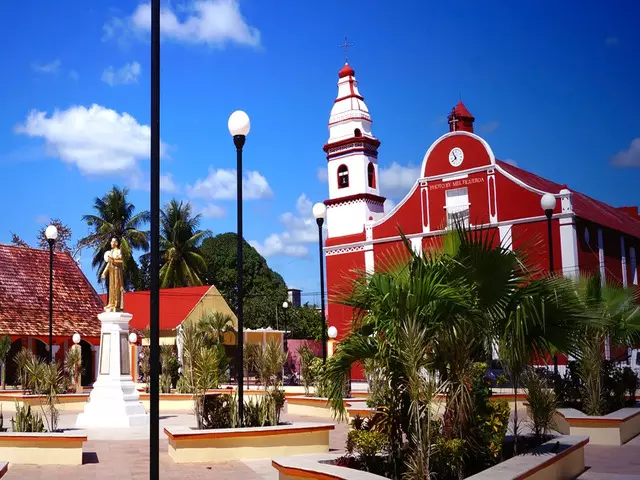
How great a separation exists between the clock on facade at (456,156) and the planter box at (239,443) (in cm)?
2307

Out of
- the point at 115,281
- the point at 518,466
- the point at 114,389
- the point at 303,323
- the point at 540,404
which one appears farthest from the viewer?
the point at 303,323

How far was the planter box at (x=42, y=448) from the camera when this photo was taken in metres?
11.8

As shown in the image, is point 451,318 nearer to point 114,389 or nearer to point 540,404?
point 540,404

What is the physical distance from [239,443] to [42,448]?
10.4 feet

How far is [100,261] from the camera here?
48219 millimetres

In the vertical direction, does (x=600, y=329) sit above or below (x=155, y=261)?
below

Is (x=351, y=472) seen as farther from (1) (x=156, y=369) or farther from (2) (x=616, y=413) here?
(2) (x=616, y=413)

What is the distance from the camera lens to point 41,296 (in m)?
33.8

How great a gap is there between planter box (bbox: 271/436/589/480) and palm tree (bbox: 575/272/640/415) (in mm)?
2984

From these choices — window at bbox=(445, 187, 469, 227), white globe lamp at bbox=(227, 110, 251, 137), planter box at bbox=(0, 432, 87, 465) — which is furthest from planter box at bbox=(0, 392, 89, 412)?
window at bbox=(445, 187, 469, 227)

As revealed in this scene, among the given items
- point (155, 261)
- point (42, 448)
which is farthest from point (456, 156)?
point (155, 261)

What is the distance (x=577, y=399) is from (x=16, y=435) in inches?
409

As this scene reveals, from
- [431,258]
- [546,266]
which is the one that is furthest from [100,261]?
[431,258]

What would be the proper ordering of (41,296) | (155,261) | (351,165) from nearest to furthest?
(155,261) → (41,296) → (351,165)
